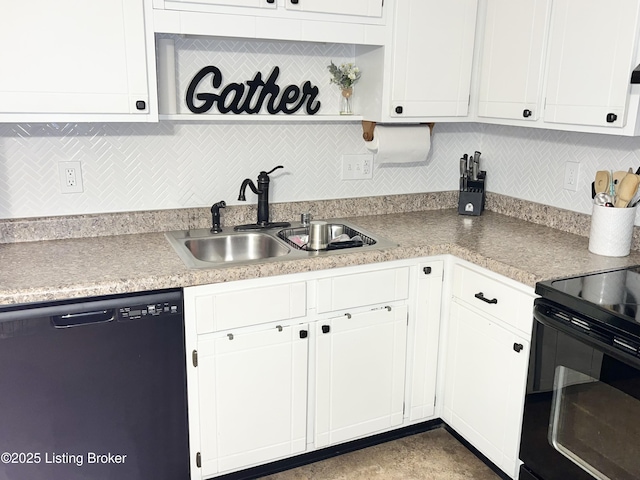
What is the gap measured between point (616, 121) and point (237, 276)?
56.0 inches

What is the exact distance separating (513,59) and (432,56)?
1.10 feet

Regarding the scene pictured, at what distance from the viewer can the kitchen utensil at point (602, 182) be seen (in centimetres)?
223

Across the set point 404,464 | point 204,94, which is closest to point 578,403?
point 404,464

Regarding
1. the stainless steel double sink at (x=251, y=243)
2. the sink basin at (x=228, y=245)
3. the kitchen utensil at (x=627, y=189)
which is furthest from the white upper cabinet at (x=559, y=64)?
the sink basin at (x=228, y=245)

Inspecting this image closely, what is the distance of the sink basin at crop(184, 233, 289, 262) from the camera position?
2.39 meters

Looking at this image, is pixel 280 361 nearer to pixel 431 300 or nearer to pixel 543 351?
pixel 431 300

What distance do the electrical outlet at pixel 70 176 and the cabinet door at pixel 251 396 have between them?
85 centimetres

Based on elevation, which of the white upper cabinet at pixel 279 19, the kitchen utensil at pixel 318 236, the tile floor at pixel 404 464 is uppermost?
the white upper cabinet at pixel 279 19

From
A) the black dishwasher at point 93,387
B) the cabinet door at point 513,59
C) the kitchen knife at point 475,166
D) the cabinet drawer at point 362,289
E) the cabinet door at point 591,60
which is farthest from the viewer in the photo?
the kitchen knife at point 475,166

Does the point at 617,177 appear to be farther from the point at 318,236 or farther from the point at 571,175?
the point at 318,236

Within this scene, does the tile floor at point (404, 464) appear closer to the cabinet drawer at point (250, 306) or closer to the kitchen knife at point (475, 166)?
the cabinet drawer at point (250, 306)

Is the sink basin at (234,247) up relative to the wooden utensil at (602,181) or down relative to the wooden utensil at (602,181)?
down

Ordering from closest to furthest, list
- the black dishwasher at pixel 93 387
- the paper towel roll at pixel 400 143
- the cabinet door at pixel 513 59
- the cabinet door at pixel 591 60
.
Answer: the black dishwasher at pixel 93 387 → the cabinet door at pixel 591 60 → the cabinet door at pixel 513 59 → the paper towel roll at pixel 400 143

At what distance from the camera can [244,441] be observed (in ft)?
7.05
